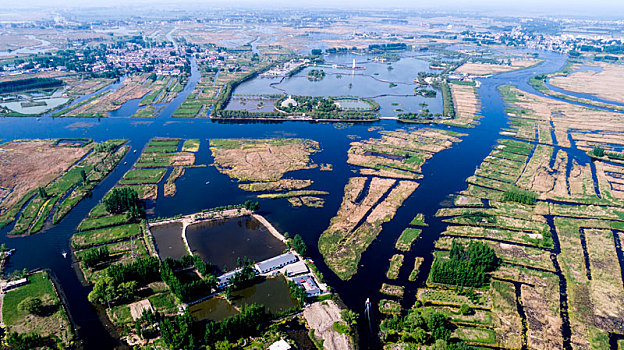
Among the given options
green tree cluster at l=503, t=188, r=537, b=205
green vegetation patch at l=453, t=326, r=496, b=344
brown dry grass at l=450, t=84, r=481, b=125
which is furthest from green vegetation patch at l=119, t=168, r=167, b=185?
brown dry grass at l=450, t=84, r=481, b=125

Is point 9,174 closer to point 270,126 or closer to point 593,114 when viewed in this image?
point 270,126

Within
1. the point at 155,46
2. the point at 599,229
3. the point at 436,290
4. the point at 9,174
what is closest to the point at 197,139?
the point at 9,174

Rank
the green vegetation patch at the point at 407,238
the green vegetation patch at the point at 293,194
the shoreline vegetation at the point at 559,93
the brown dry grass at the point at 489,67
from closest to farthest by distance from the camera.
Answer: the green vegetation patch at the point at 407,238 → the green vegetation patch at the point at 293,194 → the shoreline vegetation at the point at 559,93 → the brown dry grass at the point at 489,67

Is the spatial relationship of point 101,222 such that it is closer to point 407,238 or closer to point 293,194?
point 293,194

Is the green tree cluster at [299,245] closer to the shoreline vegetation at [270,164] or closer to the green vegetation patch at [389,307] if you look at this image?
the shoreline vegetation at [270,164]

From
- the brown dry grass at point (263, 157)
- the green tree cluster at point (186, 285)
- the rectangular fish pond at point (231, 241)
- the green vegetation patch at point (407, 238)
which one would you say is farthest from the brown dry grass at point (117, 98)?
the green vegetation patch at point (407, 238)

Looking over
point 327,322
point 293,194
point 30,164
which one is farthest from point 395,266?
point 30,164
